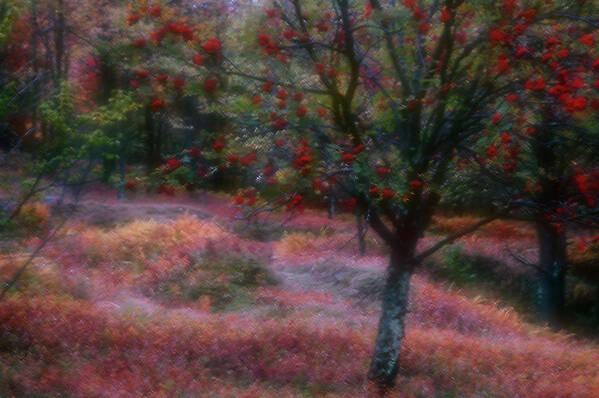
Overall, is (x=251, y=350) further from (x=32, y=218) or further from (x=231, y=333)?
(x=32, y=218)

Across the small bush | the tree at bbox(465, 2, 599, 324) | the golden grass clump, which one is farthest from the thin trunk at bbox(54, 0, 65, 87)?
the tree at bbox(465, 2, 599, 324)

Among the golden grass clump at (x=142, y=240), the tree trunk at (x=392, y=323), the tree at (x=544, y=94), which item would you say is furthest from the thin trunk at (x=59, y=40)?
the tree at (x=544, y=94)

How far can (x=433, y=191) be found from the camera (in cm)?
734

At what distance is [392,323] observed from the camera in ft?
25.6

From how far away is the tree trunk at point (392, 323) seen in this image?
782 centimetres

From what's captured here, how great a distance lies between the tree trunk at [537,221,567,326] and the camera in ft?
49.2

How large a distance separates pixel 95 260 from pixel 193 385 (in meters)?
9.75

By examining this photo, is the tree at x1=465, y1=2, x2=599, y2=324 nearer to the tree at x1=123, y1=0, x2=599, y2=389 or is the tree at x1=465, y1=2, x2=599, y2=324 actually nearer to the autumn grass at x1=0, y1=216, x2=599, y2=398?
the tree at x1=123, y1=0, x2=599, y2=389

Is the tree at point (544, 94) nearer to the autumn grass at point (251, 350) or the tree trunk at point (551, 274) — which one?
the autumn grass at point (251, 350)

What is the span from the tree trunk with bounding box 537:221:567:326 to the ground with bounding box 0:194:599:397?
1.11 meters

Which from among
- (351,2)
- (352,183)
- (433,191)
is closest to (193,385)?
(352,183)

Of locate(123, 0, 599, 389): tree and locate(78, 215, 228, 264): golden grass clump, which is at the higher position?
locate(123, 0, 599, 389): tree

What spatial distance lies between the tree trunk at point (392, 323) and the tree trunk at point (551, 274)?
8.37 metres

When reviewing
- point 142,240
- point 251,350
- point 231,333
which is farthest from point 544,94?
point 142,240
